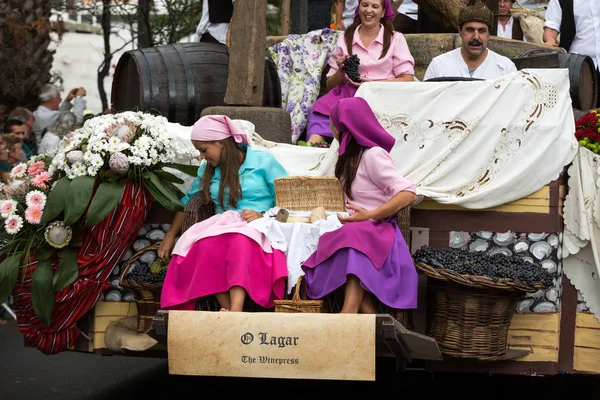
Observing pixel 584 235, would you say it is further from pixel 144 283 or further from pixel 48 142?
pixel 48 142

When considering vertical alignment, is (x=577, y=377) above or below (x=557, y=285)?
below

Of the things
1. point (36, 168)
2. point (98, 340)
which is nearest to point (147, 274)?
point (98, 340)

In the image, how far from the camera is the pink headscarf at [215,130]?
5.95 metres

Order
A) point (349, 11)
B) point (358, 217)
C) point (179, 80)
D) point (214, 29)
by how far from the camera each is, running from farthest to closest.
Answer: point (349, 11), point (214, 29), point (179, 80), point (358, 217)

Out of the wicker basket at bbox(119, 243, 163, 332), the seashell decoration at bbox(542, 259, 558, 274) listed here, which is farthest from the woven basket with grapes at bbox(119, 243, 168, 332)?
the seashell decoration at bbox(542, 259, 558, 274)

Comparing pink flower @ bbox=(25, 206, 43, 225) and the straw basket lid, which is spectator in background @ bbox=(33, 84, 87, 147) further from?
the straw basket lid

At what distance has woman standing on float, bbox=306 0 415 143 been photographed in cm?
763

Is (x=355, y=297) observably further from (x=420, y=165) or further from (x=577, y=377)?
(x=577, y=377)

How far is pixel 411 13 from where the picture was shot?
410 inches

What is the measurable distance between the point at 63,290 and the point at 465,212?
2118mm

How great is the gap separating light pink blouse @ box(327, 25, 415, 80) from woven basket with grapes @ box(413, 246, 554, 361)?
8.08 ft

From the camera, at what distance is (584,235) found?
5.60m

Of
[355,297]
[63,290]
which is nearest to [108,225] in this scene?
[63,290]

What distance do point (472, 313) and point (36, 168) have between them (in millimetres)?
2501
